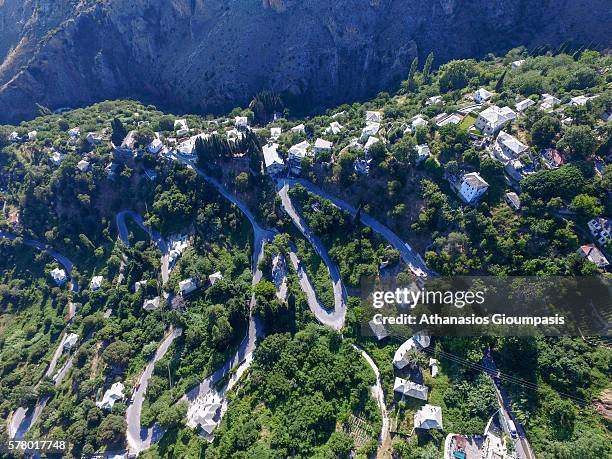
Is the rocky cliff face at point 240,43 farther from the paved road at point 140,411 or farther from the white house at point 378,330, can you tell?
the paved road at point 140,411

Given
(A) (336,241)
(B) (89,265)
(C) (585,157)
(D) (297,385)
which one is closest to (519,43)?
(C) (585,157)

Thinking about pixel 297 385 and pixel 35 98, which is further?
pixel 35 98

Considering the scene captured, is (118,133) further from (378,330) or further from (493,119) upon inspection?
(493,119)

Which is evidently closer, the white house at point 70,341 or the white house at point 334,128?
the white house at point 70,341

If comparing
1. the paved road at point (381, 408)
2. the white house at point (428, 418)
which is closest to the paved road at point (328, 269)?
the paved road at point (381, 408)

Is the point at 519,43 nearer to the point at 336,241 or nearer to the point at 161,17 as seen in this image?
the point at 336,241

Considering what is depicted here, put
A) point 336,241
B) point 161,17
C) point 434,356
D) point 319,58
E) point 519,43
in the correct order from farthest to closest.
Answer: point 161,17
point 319,58
point 519,43
point 336,241
point 434,356

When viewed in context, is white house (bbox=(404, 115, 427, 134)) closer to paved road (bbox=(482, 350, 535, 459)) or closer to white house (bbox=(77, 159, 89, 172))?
paved road (bbox=(482, 350, 535, 459))

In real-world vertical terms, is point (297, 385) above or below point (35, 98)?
below
